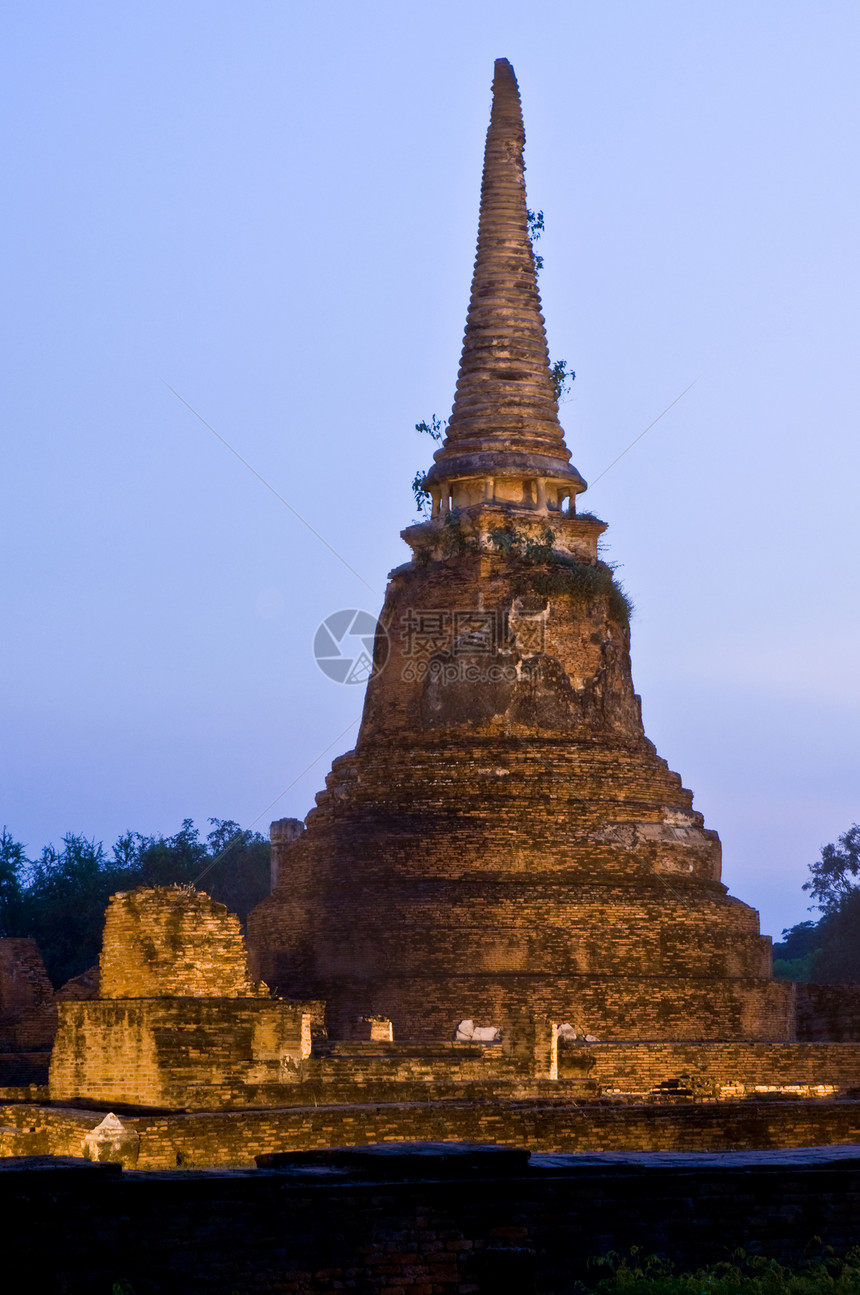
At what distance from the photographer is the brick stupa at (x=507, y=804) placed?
2236 centimetres

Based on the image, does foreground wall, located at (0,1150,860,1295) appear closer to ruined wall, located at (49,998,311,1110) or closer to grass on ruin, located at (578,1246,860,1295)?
grass on ruin, located at (578,1246,860,1295)

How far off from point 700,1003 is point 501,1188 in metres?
13.7

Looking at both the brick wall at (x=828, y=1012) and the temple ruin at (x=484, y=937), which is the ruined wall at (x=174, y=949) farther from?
the brick wall at (x=828, y=1012)

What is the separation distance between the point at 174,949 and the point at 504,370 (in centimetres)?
1310

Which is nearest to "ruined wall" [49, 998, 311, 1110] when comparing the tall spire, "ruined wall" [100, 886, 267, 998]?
"ruined wall" [100, 886, 267, 998]

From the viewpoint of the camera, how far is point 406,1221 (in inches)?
364

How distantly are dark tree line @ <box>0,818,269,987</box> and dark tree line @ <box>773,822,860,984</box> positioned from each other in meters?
14.4

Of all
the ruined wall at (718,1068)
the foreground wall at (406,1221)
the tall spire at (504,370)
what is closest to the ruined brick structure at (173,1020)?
the ruined wall at (718,1068)

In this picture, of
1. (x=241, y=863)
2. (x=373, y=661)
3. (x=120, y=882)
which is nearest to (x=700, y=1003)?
(x=373, y=661)

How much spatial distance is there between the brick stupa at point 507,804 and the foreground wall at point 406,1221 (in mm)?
11652

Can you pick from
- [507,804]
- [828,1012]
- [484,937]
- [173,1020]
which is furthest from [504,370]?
[173,1020]

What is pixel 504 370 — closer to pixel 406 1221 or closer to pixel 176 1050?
pixel 176 1050

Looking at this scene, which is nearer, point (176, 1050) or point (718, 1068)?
point (176, 1050)

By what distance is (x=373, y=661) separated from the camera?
2709 centimetres
